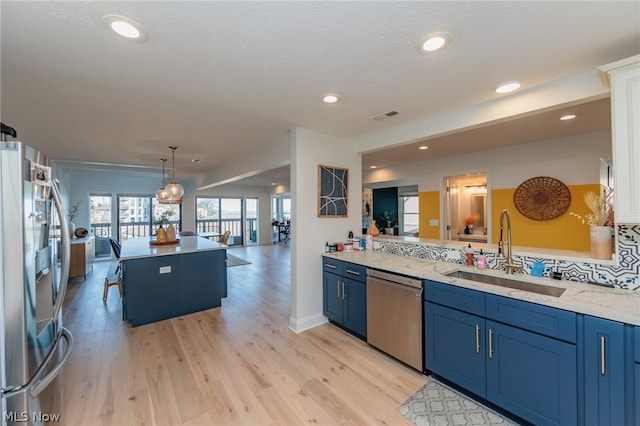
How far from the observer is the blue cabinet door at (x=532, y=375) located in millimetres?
1586

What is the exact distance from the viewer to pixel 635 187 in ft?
5.06

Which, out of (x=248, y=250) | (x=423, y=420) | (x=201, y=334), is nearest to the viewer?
(x=423, y=420)

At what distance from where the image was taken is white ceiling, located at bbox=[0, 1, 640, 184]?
133 centimetres

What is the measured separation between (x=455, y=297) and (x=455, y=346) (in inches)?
15.2

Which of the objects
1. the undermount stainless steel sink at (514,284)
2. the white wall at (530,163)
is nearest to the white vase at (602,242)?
the undermount stainless steel sink at (514,284)

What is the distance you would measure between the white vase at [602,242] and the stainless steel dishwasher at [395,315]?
1.28m

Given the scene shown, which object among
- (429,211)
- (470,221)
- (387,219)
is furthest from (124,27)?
(387,219)

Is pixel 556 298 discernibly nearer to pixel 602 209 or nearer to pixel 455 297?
pixel 455 297

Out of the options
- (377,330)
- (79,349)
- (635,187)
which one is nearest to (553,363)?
(635,187)

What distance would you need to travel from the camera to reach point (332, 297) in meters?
3.27

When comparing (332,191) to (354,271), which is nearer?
(354,271)

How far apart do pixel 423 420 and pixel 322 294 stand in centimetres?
178

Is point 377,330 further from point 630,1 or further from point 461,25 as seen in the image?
point 630,1

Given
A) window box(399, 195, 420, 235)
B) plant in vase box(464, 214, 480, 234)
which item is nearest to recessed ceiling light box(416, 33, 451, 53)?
plant in vase box(464, 214, 480, 234)
